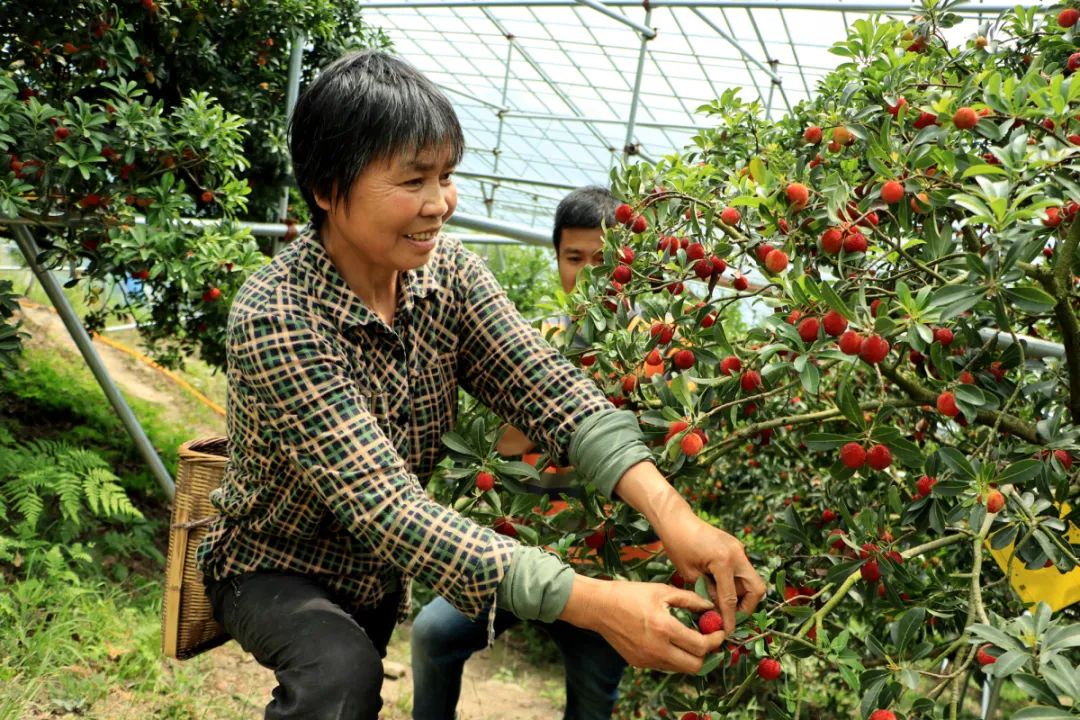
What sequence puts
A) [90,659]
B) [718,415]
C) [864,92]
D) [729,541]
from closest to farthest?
[729,541] → [718,415] → [864,92] → [90,659]

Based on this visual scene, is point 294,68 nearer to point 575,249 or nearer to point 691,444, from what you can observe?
point 575,249

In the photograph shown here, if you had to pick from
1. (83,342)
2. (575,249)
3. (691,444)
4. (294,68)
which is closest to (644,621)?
(691,444)

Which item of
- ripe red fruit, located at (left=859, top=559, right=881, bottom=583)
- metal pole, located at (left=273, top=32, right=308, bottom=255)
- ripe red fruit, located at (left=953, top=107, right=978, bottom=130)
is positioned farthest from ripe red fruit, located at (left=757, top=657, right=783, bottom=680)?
metal pole, located at (left=273, top=32, right=308, bottom=255)

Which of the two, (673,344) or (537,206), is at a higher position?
(673,344)

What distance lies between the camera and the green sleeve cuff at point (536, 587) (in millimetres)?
1457

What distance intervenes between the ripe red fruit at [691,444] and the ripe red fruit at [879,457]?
0.28m

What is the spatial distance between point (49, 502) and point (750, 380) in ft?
11.0

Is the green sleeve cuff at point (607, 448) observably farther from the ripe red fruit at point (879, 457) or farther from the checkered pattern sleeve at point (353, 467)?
the ripe red fruit at point (879, 457)

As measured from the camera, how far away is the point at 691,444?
1597 mm

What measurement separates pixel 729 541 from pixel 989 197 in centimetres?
67

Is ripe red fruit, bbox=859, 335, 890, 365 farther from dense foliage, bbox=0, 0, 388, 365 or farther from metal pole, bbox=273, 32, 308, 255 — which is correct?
metal pole, bbox=273, 32, 308, 255

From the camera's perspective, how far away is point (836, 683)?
3.20m

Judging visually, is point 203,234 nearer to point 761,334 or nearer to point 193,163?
point 193,163

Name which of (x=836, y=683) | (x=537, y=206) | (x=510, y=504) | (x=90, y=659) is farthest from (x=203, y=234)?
(x=537, y=206)
